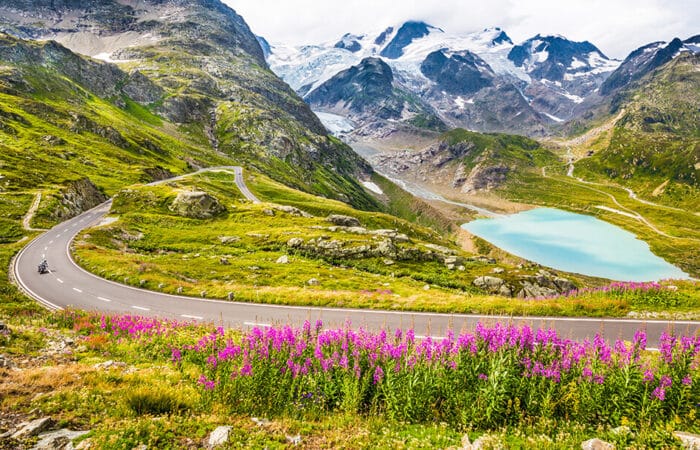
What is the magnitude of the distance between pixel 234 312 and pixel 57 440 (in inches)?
774

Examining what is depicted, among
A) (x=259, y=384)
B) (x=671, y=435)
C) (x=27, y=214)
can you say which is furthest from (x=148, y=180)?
(x=671, y=435)

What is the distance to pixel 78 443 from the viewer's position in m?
8.17

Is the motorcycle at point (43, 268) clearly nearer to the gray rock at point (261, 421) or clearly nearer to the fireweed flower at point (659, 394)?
the gray rock at point (261, 421)

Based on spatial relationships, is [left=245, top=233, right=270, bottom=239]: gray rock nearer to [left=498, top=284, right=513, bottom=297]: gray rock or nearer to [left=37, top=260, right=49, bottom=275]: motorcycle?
[left=37, top=260, right=49, bottom=275]: motorcycle

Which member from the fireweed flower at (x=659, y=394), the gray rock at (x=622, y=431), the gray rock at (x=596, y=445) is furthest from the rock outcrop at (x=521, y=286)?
the gray rock at (x=596, y=445)

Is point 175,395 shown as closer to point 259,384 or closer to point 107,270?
point 259,384

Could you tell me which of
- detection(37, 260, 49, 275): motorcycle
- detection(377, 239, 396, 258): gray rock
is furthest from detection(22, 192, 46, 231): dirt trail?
detection(377, 239, 396, 258): gray rock

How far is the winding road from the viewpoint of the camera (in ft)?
71.4

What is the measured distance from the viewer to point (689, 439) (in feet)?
27.7

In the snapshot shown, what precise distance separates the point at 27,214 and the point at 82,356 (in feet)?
249

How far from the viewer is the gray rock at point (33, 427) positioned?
810 centimetres

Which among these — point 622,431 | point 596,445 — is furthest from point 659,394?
point 596,445

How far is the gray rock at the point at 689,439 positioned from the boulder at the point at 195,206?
86.0 metres

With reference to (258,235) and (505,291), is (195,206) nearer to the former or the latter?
(258,235)
